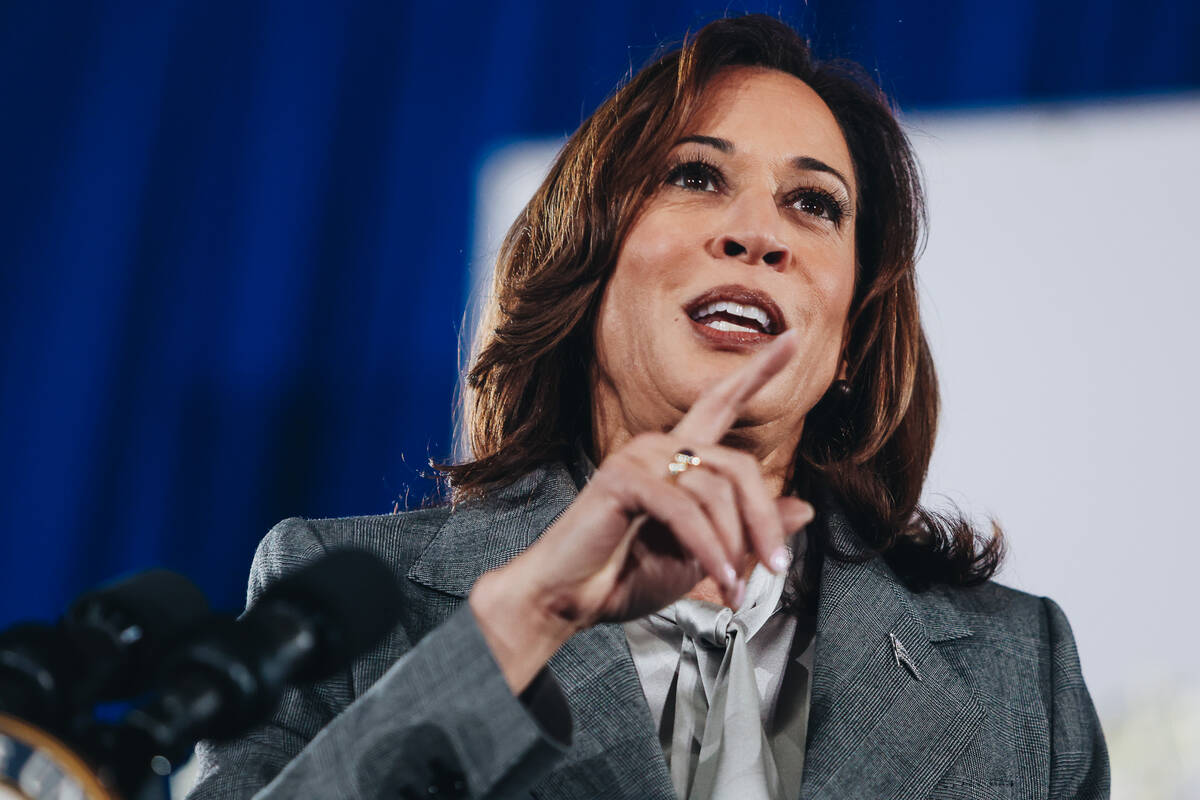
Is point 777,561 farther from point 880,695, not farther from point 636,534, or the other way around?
point 880,695

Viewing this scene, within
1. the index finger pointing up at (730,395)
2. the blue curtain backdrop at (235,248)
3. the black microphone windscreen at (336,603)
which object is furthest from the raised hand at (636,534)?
the blue curtain backdrop at (235,248)

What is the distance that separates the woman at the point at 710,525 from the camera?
2.69ft

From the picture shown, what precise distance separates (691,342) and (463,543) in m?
0.33

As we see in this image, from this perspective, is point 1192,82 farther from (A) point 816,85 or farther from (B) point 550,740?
(B) point 550,740

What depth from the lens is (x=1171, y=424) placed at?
1943mm

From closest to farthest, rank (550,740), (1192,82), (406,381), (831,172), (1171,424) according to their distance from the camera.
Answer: (550,740)
(831,172)
(1171,424)
(1192,82)
(406,381)

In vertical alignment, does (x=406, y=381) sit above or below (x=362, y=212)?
below

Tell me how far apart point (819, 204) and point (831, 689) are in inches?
22.9

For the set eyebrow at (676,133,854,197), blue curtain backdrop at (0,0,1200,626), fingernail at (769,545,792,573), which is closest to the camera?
fingernail at (769,545,792,573)

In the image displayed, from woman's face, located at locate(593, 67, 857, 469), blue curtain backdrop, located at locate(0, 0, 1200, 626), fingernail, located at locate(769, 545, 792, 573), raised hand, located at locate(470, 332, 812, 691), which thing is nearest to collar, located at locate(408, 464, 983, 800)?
woman's face, located at locate(593, 67, 857, 469)

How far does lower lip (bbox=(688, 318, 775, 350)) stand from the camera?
4.21 feet

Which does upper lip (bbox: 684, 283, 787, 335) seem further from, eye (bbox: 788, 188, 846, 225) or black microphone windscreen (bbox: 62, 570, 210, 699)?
black microphone windscreen (bbox: 62, 570, 210, 699)

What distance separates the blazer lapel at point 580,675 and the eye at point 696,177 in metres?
0.39

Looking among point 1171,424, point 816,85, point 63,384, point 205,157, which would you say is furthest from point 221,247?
point 1171,424
